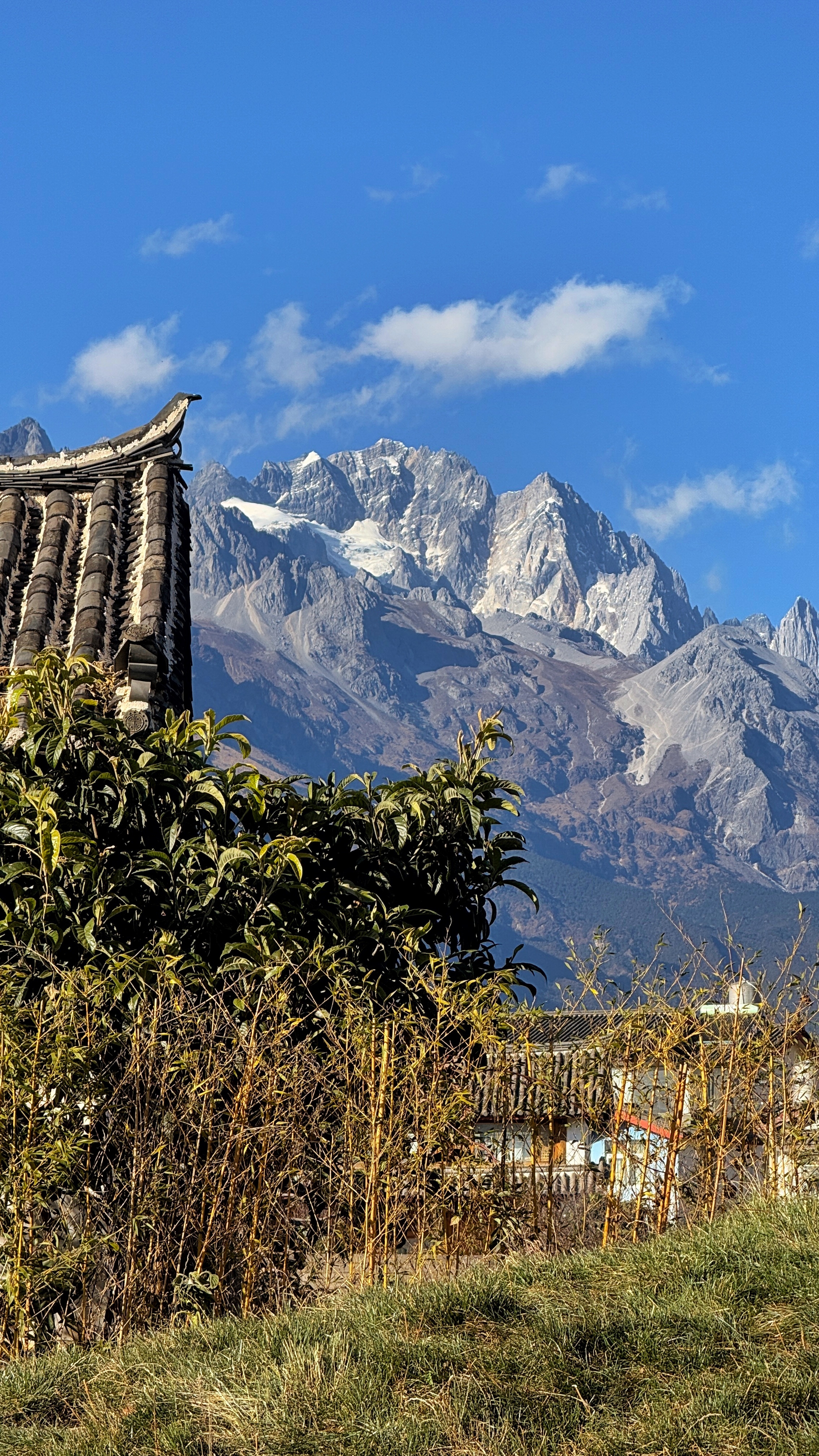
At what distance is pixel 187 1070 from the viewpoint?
593cm

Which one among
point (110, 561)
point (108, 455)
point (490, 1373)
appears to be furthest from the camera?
point (108, 455)

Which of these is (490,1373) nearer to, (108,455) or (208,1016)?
(208,1016)

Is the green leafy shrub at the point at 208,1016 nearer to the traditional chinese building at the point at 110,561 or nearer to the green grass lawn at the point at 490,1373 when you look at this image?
the green grass lawn at the point at 490,1373

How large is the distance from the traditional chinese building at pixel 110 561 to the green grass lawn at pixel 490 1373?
4048mm

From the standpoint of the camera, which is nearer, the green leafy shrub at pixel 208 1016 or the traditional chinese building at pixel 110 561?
the green leafy shrub at pixel 208 1016

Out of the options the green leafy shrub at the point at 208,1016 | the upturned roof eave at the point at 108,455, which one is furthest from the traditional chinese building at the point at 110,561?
the green leafy shrub at the point at 208,1016

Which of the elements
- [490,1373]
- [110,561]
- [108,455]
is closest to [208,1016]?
[490,1373]

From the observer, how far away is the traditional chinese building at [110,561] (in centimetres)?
934

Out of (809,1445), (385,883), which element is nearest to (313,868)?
(385,883)

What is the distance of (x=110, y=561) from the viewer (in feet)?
37.6

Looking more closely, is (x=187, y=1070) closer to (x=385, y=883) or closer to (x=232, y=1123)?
(x=232, y=1123)

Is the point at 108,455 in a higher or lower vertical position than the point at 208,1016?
higher

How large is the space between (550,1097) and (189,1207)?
1899mm

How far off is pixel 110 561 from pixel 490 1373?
27.4 feet
